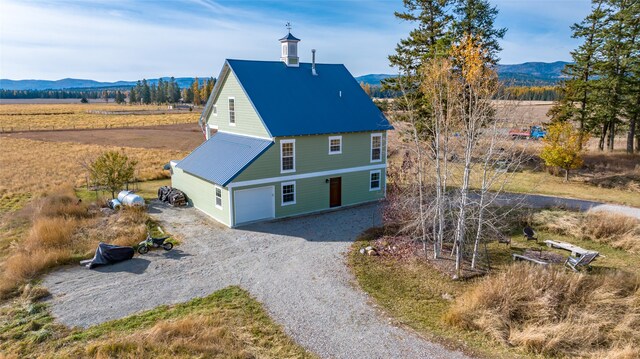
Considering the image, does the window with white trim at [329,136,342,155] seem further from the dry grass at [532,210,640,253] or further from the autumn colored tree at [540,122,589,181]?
the autumn colored tree at [540,122,589,181]

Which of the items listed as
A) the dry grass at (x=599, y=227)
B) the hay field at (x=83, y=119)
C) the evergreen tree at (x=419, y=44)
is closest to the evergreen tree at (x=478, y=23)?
the evergreen tree at (x=419, y=44)

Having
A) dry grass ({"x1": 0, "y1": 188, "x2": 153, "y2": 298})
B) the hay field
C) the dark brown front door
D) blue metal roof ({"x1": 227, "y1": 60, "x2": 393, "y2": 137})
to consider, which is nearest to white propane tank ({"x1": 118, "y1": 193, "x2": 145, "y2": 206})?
dry grass ({"x1": 0, "y1": 188, "x2": 153, "y2": 298})

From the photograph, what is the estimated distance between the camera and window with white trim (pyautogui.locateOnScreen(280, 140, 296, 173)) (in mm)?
21797

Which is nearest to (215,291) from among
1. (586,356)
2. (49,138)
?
(586,356)

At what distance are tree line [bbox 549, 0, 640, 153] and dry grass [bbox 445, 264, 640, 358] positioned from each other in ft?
86.0

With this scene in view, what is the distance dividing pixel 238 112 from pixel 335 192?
7.38m

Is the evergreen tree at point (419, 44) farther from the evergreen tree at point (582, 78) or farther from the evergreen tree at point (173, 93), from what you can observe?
the evergreen tree at point (173, 93)

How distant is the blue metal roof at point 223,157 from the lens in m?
20.8

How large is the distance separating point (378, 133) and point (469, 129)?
12.0m

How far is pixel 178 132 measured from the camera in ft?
228

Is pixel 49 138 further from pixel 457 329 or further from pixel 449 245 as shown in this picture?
pixel 457 329

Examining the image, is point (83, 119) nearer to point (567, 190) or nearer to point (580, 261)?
point (567, 190)

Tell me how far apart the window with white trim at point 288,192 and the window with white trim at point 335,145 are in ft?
10.2

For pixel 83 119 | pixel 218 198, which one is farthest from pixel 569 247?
pixel 83 119
